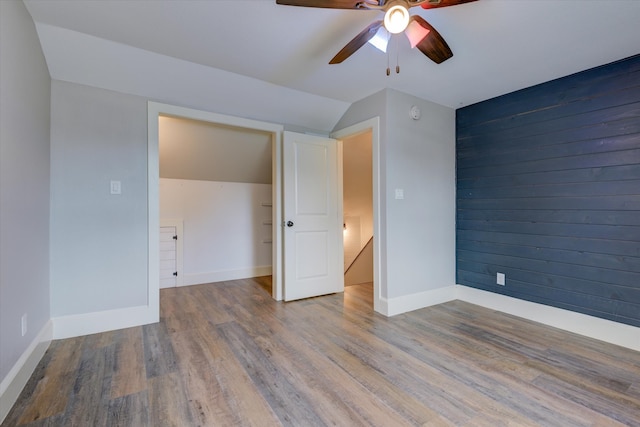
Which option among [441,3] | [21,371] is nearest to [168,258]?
[21,371]

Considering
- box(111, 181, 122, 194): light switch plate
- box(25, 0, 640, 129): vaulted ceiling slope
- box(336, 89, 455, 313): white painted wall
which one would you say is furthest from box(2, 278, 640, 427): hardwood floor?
box(25, 0, 640, 129): vaulted ceiling slope

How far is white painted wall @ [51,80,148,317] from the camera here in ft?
7.55

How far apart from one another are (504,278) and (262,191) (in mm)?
3405

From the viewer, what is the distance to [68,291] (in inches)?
91.6

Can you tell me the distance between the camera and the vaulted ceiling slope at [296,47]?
1769 mm

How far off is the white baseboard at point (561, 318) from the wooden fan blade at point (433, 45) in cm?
236

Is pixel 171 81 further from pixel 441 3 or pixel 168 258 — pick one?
pixel 168 258

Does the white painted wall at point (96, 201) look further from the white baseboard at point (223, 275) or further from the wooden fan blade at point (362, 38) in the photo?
the wooden fan blade at point (362, 38)

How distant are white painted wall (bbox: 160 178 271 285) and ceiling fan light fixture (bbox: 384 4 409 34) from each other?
3.41 m

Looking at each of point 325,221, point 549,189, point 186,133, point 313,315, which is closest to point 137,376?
point 313,315

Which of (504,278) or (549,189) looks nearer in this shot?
(549,189)

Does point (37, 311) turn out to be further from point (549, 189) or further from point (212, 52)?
point (549, 189)

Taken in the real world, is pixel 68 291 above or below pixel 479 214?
below

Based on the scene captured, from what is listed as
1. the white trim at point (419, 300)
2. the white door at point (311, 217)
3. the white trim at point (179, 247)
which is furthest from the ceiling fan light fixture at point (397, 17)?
the white trim at point (179, 247)
